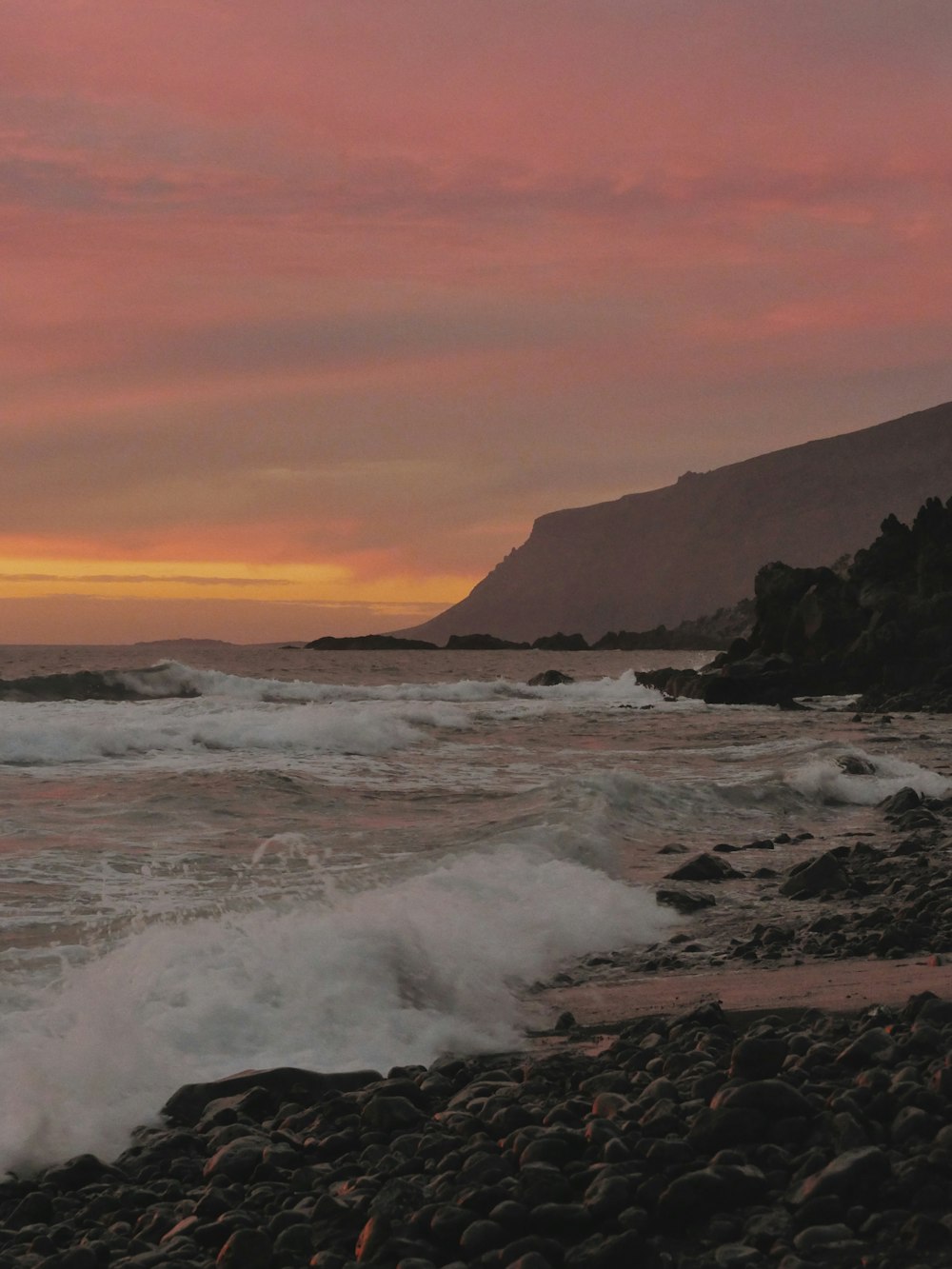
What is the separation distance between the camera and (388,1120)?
536 centimetres

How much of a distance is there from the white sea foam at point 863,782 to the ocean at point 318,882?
0.21 feet

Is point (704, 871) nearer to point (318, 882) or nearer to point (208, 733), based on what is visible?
point (318, 882)

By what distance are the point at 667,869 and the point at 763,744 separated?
14.9 metres

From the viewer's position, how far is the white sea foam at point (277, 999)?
6062 millimetres

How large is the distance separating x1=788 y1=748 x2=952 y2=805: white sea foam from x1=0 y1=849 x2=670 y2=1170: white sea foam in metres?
8.54

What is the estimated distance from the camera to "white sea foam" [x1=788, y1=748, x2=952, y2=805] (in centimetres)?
1814

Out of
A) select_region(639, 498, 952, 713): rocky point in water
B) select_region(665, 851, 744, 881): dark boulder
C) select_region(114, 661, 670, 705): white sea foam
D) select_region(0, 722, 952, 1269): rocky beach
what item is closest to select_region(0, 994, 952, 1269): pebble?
select_region(0, 722, 952, 1269): rocky beach

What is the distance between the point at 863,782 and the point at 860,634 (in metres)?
34.5

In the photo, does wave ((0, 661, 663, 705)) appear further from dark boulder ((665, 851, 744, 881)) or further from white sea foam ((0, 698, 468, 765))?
dark boulder ((665, 851, 744, 881))

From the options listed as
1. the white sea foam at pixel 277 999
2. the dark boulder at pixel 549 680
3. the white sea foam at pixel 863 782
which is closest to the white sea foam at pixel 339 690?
the dark boulder at pixel 549 680

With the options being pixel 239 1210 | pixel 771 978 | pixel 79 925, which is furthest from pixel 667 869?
pixel 239 1210

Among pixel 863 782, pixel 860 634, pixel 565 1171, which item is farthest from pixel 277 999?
pixel 860 634

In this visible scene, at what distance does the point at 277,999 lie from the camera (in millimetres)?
7613

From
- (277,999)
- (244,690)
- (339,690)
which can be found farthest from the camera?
(339,690)
